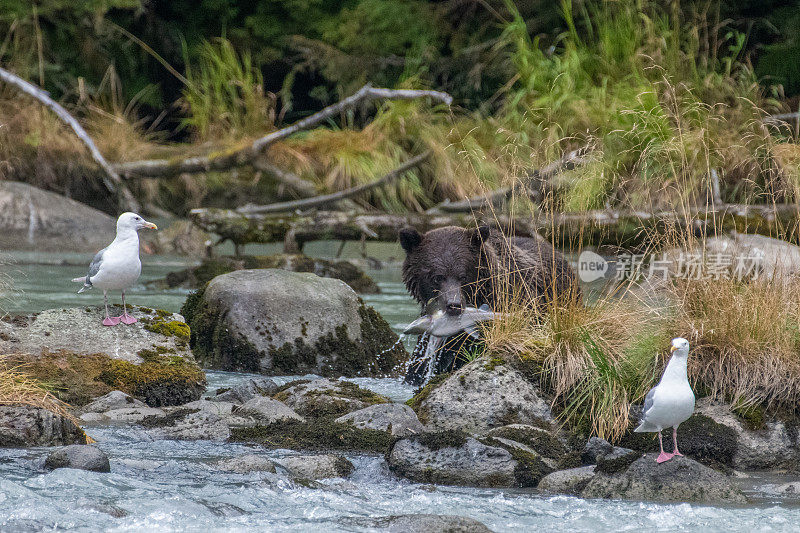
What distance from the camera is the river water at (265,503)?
10.8 ft

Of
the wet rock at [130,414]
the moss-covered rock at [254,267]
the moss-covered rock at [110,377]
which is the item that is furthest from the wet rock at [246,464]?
the moss-covered rock at [254,267]

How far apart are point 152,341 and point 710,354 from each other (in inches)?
114

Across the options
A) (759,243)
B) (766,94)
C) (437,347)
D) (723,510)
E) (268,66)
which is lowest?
(723,510)

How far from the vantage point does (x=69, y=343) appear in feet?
16.6

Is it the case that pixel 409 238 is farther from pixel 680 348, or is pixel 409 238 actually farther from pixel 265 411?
pixel 680 348

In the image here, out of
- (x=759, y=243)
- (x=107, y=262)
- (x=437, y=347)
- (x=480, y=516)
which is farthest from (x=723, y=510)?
(x=759, y=243)

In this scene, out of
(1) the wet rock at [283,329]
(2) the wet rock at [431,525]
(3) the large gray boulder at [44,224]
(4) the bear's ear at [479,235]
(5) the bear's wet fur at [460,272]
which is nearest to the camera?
(2) the wet rock at [431,525]

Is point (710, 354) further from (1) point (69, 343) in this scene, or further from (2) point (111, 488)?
(1) point (69, 343)

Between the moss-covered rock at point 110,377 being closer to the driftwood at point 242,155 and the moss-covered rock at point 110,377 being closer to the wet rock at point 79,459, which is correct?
the wet rock at point 79,459

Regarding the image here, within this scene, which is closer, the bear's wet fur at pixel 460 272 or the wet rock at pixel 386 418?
the wet rock at pixel 386 418

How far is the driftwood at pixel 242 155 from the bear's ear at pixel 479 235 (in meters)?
4.97

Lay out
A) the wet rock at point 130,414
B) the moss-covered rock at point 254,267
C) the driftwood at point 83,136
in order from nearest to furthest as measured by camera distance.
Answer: the wet rock at point 130,414 < the moss-covered rock at point 254,267 < the driftwood at point 83,136

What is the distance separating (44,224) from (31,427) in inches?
305

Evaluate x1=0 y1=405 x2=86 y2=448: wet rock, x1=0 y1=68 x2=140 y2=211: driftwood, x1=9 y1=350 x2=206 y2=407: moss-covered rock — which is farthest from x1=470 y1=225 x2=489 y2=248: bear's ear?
x1=0 y1=68 x2=140 y2=211: driftwood
